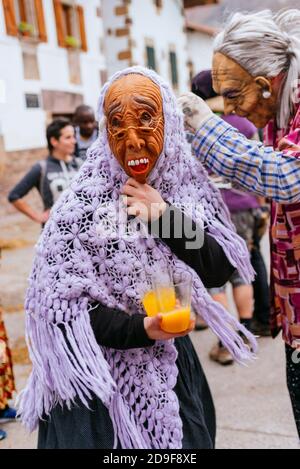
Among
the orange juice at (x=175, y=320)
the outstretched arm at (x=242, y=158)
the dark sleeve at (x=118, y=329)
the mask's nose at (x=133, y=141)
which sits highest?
the mask's nose at (x=133, y=141)

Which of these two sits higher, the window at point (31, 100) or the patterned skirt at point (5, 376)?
the patterned skirt at point (5, 376)

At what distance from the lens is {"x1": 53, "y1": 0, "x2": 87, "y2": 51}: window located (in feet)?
33.2

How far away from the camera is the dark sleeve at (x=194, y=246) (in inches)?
57.1

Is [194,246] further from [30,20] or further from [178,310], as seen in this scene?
[30,20]

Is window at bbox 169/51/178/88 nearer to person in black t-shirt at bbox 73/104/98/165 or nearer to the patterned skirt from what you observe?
person in black t-shirt at bbox 73/104/98/165

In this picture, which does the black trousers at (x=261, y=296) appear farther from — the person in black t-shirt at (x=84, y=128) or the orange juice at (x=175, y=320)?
the orange juice at (x=175, y=320)

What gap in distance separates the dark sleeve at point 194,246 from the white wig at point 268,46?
0.46 metres

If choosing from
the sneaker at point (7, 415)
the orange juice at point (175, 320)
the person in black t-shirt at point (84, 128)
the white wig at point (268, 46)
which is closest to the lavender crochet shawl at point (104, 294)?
the orange juice at point (175, 320)

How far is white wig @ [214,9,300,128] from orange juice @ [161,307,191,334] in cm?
70

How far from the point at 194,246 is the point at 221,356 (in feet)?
7.14

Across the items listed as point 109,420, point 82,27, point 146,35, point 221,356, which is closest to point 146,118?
point 109,420

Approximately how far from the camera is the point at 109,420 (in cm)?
151

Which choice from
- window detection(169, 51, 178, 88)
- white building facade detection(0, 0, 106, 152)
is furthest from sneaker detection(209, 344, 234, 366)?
window detection(169, 51, 178, 88)
